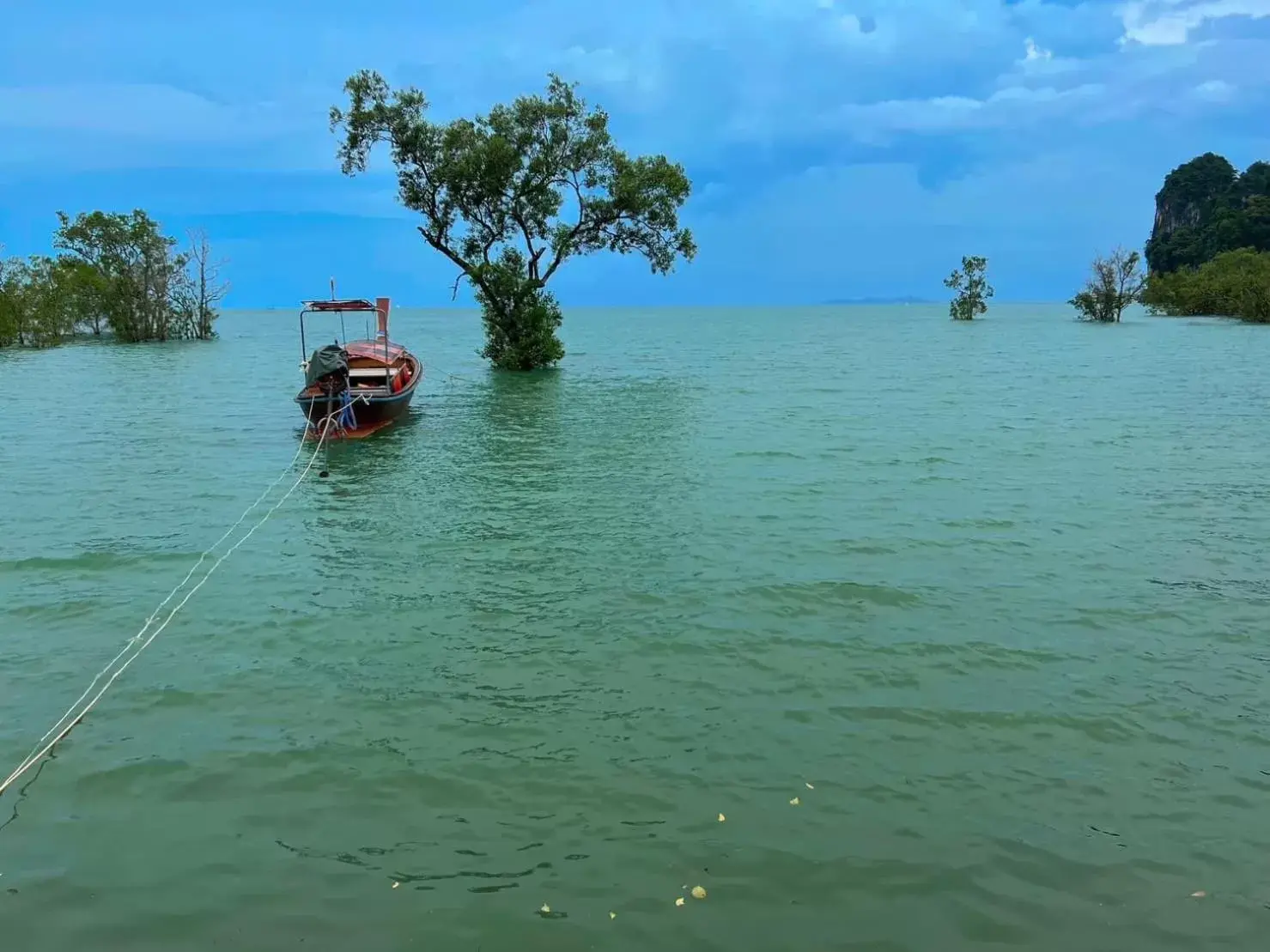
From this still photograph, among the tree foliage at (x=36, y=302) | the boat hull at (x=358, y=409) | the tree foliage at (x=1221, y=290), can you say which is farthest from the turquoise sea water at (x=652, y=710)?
the tree foliage at (x=1221, y=290)

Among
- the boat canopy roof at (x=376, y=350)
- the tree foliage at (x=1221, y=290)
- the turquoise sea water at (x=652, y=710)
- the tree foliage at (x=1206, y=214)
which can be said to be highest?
the tree foliage at (x=1206, y=214)

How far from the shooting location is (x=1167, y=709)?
767cm

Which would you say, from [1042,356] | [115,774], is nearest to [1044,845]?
[115,774]

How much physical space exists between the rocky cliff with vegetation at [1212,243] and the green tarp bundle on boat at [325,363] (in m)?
80.7

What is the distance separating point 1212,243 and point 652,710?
6138 inches

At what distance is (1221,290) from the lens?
91.5 m

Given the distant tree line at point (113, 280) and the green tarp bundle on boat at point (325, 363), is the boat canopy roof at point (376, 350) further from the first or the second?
the distant tree line at point (113, 280)

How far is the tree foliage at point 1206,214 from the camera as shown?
12762 cm

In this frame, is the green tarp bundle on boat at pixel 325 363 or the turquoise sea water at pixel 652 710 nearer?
the turquoise sea water at pixel 652 710

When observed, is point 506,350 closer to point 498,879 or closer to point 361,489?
point 361,489

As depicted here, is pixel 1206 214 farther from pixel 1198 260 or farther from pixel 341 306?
pixel 341 306

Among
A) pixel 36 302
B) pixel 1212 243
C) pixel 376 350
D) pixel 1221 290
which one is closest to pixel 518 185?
pixel 376 350

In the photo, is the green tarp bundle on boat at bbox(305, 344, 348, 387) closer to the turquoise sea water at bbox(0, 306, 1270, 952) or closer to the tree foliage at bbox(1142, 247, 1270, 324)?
the turquoise sea water at bbox(0, 306, 1270, 952)

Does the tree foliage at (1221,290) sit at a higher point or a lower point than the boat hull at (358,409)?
higher
